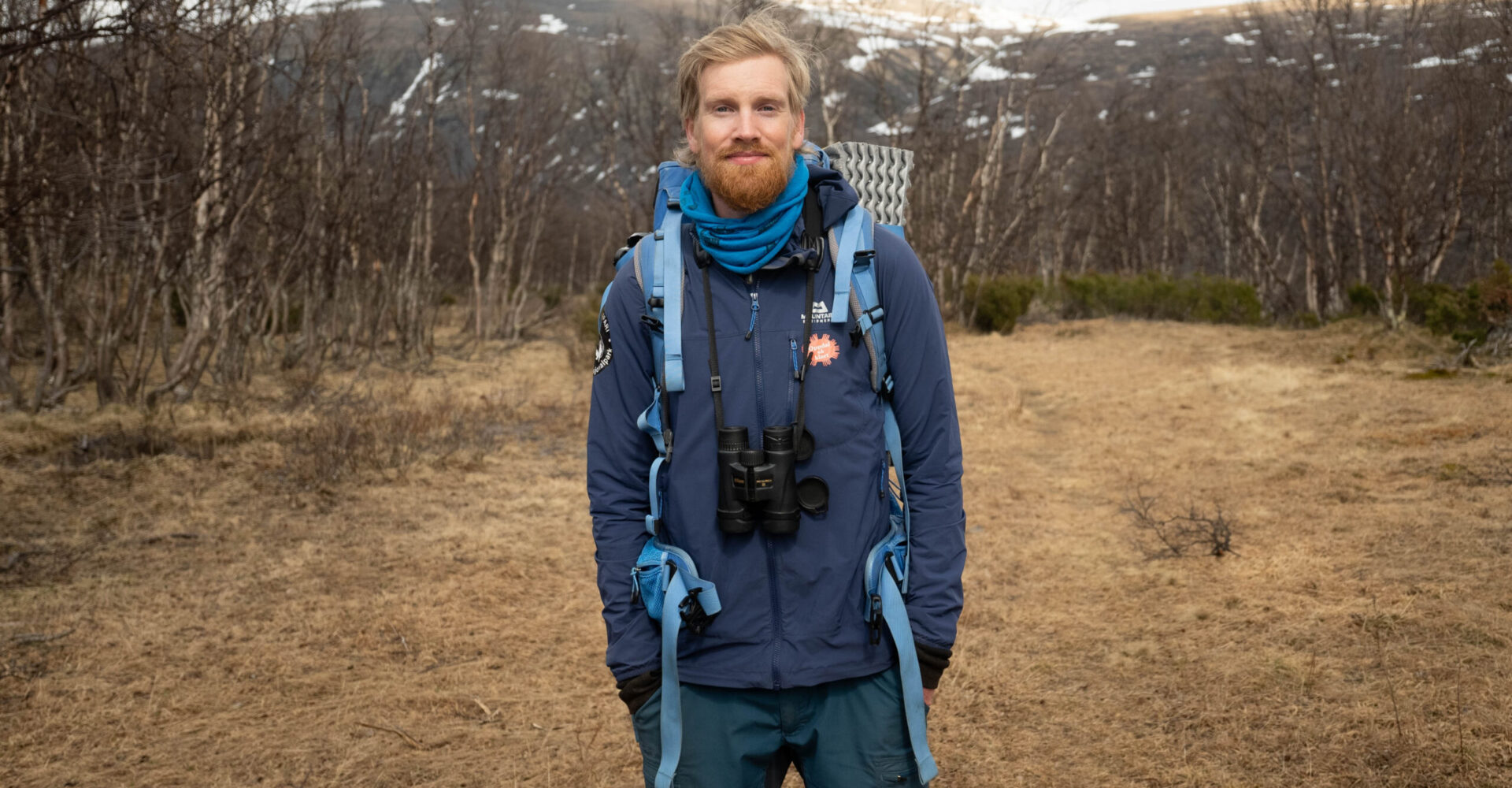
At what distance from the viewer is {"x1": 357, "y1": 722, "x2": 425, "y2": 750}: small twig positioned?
3930 mm

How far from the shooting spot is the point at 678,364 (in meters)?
1.75

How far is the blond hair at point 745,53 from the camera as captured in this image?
5.79ft

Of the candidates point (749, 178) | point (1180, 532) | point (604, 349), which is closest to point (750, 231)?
point (749, 178)

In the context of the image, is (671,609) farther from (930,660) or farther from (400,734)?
(400,734)

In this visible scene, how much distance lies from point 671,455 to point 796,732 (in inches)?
20.5

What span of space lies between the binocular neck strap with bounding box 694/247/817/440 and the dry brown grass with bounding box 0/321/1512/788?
2.39m

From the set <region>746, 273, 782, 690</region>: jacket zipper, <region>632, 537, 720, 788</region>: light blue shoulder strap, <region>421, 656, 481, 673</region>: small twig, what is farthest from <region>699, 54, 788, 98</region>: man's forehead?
<region>421, 656, 481, 673</region>: small twig

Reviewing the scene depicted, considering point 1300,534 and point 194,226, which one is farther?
point 194,226

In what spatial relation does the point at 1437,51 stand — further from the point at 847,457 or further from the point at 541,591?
the point at 847,457

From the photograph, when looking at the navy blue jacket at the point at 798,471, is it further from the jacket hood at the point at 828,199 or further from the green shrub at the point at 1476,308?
the green shrub at the point at 1476,308

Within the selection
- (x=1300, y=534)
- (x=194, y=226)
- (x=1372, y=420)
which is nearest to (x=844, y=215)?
(x=1300, y=534)

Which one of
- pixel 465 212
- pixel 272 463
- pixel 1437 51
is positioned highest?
pixel 1437 51

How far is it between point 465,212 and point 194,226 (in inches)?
395

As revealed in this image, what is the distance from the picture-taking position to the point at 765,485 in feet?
5.43
